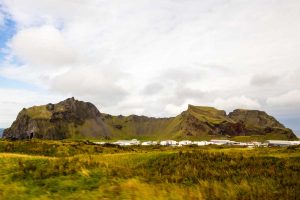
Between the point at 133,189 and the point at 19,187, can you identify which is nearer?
the point at 133,189

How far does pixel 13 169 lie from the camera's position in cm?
2083

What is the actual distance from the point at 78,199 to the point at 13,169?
25.1ft

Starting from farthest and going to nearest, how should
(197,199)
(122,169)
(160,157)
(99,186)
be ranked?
(160,157)
(122,169)
(99,186)
(197,199)

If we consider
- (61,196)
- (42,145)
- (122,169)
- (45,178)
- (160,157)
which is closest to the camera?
(61,196)

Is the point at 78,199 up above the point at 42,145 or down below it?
below

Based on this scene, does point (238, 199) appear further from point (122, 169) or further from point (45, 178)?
point (45, 178)

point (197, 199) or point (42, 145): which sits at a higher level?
point (42, 145)

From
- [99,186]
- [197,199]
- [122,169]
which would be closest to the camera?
[197,199]

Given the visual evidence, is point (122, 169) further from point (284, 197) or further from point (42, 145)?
point (42, 145)

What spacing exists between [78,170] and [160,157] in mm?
30535

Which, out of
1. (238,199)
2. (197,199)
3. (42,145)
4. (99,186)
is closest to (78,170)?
(99,186)

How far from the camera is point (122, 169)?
19.9 m

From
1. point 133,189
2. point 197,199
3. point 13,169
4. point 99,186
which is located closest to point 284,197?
point 197,199

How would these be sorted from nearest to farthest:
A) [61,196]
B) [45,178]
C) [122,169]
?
[61,196], [45,178], [122,169]
